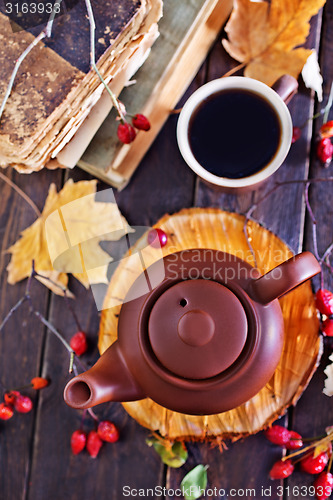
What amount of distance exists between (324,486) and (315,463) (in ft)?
0.13

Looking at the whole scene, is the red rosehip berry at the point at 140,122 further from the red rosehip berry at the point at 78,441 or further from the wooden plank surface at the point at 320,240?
the red rosehip berry at the point at 78,441

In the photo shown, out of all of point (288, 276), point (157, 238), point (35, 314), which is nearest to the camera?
point (288, 276)

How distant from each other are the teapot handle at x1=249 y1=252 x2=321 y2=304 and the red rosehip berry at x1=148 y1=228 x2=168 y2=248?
0.76 ft

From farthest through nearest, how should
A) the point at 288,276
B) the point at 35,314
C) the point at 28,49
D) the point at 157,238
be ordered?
the point at 35,314 < the point at 157,238 < the point at 28,49 < the point at 288,276

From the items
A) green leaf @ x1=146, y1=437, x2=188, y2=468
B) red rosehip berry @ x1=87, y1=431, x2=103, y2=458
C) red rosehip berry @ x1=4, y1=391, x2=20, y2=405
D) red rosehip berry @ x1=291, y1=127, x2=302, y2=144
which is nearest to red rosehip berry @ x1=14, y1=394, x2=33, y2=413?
red rosehip berry @ x1=4, y1=391, x2=20, y2=405

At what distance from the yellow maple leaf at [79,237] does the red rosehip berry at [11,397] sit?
190 millimetres

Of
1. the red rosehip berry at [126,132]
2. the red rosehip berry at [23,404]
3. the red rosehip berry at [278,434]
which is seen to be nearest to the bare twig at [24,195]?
the red rosehip berry at [126,132]

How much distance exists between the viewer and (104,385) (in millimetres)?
594

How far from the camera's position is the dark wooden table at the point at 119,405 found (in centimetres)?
81

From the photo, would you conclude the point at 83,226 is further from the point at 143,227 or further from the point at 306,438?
the point at 306,438

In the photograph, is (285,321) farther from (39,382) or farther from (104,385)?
(39,382)

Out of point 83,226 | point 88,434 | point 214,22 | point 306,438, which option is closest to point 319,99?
point 214,22

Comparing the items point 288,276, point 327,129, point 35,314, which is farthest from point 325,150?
point 35,314

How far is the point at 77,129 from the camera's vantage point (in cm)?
78
